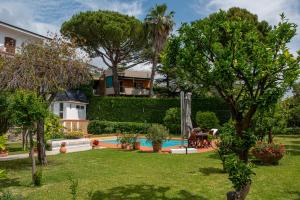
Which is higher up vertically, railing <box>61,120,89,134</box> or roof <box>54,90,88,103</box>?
roof <box>54,90,88,103</box>

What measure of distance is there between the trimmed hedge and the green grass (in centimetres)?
1995

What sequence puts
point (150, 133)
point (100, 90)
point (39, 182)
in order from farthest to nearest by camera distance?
point (100, 90), point (150, 133), point (39, 182)

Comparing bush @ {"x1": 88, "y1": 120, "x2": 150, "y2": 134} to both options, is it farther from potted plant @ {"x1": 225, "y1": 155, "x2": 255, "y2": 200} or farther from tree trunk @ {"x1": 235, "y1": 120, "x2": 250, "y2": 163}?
potted plant @ {"x1": 225, "y1": 155, "x2": 255, "y2": 200}

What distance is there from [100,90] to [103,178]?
41904mm

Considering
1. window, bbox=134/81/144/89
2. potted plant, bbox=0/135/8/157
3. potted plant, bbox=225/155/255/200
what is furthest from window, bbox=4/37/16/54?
potted plant, bbox=225/155/255/200

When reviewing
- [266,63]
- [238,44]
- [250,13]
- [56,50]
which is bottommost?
[266,63]

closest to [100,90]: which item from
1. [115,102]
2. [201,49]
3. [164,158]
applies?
[115,102]

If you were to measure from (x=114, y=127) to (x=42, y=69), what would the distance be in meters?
21.8

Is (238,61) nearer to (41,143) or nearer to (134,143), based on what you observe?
(41,143)

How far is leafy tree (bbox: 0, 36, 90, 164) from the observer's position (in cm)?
1321

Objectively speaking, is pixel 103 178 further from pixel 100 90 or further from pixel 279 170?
pixel 100 90

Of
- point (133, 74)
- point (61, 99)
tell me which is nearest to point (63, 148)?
point (61, 99)

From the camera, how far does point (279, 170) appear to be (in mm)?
12750

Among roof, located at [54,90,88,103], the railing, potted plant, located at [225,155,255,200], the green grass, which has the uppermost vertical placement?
roof, located at [54,90,88,103]
